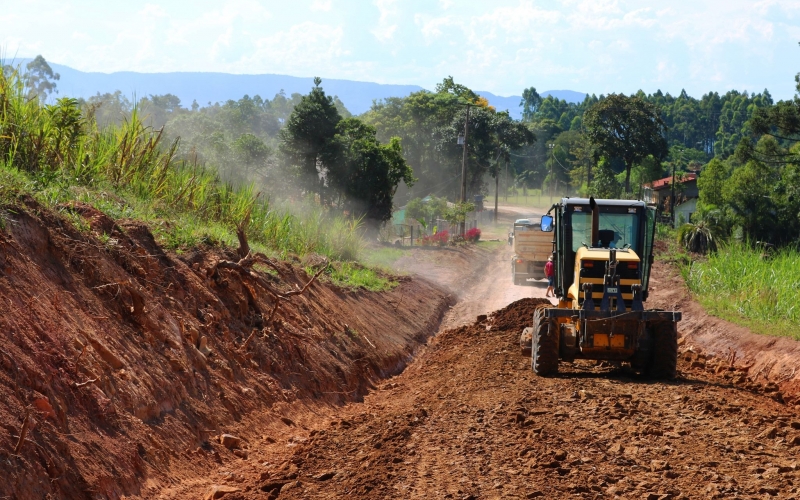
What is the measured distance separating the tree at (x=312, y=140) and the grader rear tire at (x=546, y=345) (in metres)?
31.7

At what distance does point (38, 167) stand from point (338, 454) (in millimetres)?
6355

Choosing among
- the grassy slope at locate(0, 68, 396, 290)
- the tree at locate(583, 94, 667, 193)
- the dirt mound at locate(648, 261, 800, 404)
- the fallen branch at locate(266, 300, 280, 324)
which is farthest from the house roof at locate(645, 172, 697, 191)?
the fallen branch at locate(266, 300, 280, 324)

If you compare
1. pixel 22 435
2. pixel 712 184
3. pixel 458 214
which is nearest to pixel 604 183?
pixel 712 184

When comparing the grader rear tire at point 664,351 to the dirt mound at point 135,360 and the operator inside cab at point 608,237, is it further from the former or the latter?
the dirt mound at point 135,360

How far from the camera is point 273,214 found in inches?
779

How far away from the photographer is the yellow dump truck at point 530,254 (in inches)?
1251

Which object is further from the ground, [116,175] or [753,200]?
[116,175]

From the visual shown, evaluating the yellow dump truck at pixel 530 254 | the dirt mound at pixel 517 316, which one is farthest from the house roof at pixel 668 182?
the dirt mound at pixel 517 316

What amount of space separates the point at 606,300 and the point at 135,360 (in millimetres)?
7095

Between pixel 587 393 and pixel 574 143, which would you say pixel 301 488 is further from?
pixel 574 143

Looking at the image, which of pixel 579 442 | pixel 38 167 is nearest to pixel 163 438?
pixel 579 442

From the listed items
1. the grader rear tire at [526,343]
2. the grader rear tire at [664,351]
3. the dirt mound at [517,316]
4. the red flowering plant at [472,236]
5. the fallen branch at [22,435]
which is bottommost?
the red flowering plant at [472,236]

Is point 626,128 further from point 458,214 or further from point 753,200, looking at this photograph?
point 753,200

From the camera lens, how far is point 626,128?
68000mm
